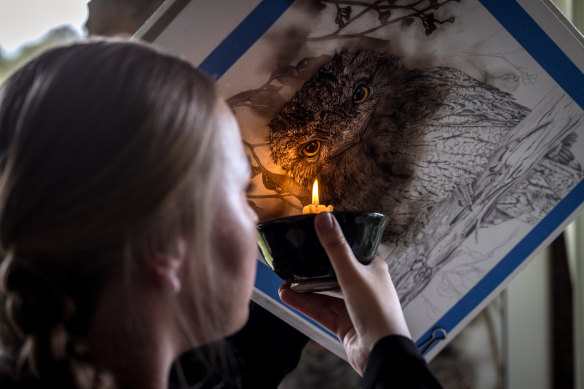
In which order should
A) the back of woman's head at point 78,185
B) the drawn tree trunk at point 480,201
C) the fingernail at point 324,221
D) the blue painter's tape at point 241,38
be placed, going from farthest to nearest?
1. the drawn tree trunk at point 480,201
2. the blue painter's tape at point 241,38
3. the fingernail at point 324,221
4. the back of woman's head at point 78,185

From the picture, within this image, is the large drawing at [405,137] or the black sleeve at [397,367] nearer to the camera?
the black sleeve at [397,367]

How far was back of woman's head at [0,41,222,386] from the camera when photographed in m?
0.42

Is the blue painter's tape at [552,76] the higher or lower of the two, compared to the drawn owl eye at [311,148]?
higher

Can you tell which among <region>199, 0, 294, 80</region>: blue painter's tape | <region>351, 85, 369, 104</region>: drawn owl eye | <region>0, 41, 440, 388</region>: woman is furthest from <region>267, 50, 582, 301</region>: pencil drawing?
<region>0, 41, 440, 388</region>: woman

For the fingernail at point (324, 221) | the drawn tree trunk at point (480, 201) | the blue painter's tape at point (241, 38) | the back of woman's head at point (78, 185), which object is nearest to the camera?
the back of woman's head at point (78, 185)

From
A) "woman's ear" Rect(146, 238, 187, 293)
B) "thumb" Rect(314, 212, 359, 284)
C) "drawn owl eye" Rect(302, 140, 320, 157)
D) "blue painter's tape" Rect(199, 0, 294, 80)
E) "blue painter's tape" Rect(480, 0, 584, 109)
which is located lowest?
"woman's ear" Rect(146, 238, 187, 293)

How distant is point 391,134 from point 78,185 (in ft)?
1.62

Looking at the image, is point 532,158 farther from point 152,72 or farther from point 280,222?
point 152,72

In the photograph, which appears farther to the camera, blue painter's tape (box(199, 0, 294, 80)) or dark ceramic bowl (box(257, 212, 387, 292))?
blue painter's tape (box(199, 0, 294, 80))

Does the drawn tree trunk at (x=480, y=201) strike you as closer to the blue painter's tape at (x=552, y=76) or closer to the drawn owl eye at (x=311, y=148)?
the blue painter's tape at (x=552, y=76)

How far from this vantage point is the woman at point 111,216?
1.39 ft

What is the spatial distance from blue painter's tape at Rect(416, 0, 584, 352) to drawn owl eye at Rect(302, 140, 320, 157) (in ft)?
1.19

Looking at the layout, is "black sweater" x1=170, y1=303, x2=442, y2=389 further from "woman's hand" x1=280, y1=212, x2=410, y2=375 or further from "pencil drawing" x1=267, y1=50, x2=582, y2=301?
"pencil drawing" x1=267, y1=50, x2=582, y2=301

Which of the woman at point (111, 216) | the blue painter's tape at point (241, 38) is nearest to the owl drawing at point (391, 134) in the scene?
the blue painter's tape at point (241, 38)
